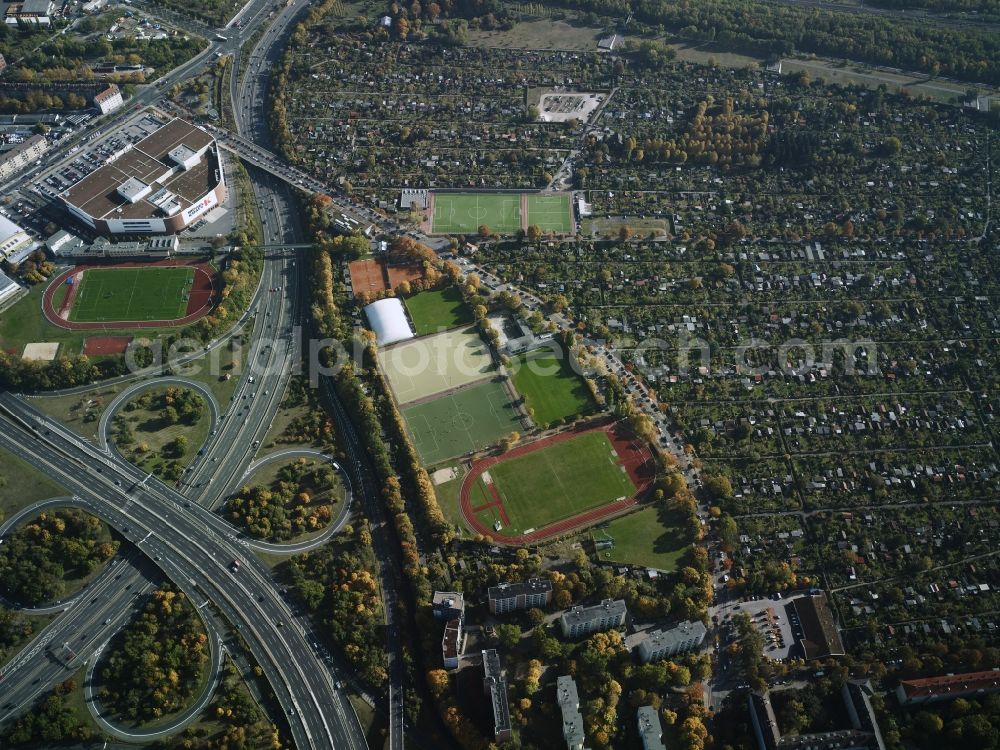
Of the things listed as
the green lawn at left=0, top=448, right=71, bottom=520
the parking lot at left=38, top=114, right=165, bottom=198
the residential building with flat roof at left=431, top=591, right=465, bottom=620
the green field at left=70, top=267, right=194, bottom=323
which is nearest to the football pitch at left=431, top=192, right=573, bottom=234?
the green field at left=70, top=267, right=194, bottom=323

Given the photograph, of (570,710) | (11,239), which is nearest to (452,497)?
(570,710)

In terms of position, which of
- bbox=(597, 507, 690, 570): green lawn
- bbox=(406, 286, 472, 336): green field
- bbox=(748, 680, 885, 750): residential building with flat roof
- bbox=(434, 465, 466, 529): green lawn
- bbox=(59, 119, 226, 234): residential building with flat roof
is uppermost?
bbox=(59, 119, 226, 234): residential building with flat roof

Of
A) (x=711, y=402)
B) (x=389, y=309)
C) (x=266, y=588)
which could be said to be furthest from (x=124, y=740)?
(x=711, y=402)

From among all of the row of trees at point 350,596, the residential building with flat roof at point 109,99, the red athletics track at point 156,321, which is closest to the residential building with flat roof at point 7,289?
the red athletics track at point 156,321

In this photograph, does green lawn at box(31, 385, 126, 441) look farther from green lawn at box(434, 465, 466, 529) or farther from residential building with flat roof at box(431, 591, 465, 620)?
residential building with flat roof at box(431, 591, 465, 620)

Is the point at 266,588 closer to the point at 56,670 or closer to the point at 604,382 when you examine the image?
the point at 56,670
